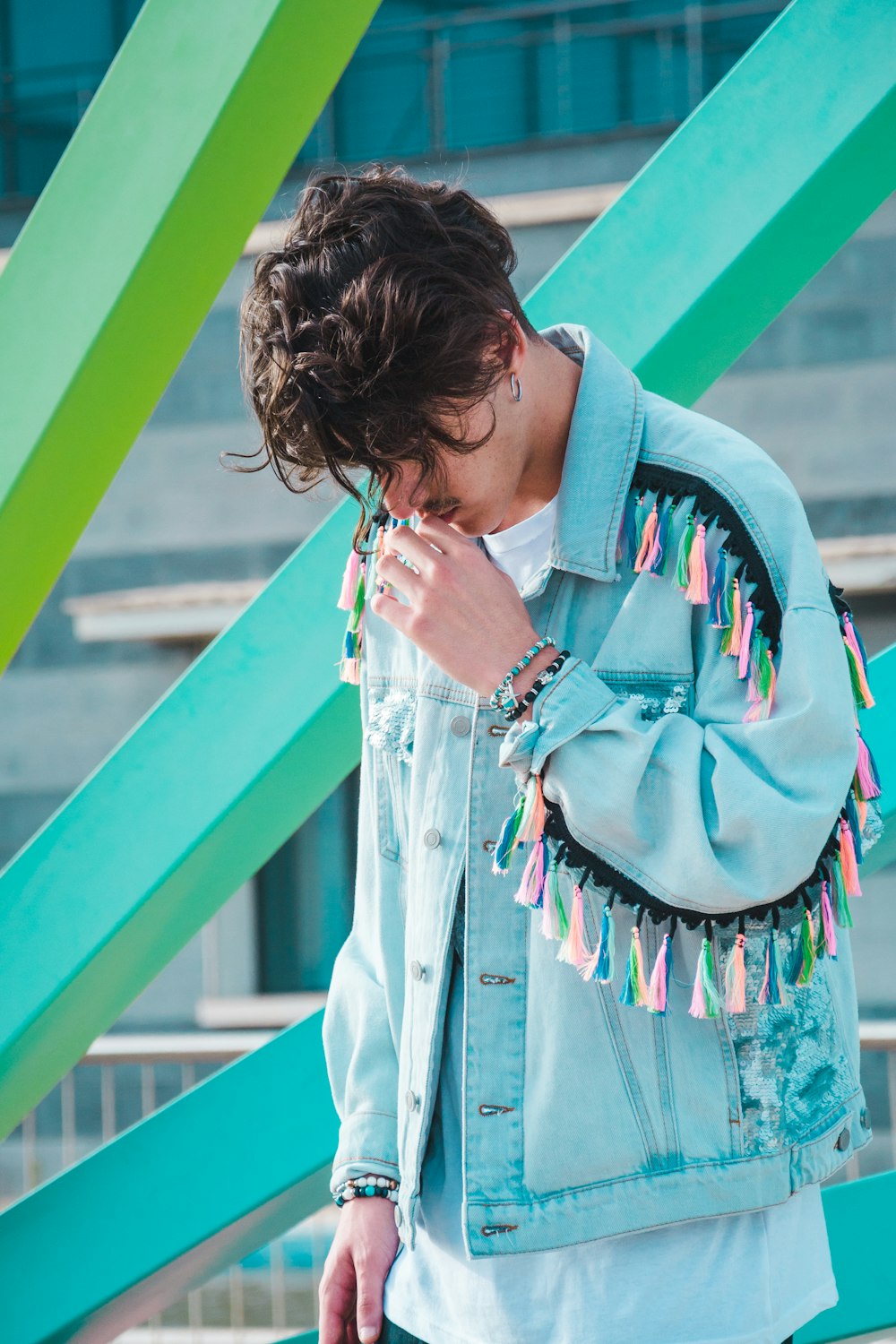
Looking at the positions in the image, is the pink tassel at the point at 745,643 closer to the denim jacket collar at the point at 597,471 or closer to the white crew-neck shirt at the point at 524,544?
the denim jacket collar at the point at 597,471

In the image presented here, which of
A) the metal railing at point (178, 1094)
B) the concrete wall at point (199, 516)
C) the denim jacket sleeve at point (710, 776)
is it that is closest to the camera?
the denim jacket sleeve at point (710, 776)

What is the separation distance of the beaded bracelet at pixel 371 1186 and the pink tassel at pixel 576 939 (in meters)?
0.39

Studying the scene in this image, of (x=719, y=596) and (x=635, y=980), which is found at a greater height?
(x=719, y=596)

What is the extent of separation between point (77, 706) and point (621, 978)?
5.86m

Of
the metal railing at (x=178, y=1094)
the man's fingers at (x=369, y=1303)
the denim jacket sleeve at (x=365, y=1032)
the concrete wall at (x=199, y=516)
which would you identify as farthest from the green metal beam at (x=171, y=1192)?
the concrete wall at (x=199, y=516)

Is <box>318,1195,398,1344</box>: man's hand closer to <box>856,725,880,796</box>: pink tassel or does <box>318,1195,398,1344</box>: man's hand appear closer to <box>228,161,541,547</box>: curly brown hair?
<box>856,725,880,796</box>: pink tassel

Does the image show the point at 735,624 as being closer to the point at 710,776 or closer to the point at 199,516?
the point at 710,776

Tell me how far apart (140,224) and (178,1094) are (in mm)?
4475

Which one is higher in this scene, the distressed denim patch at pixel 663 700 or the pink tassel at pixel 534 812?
the distressed denim patch at pixel 663 700

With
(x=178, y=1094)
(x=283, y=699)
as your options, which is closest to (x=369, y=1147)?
(x=283, y=699)

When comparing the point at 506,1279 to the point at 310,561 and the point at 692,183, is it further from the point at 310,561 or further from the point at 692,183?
the point at 692,183

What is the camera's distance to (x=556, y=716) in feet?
3.81

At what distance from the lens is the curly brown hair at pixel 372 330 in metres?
1.19

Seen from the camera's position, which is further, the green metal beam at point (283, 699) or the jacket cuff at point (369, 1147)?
the green metal beam at point (283, 699)
